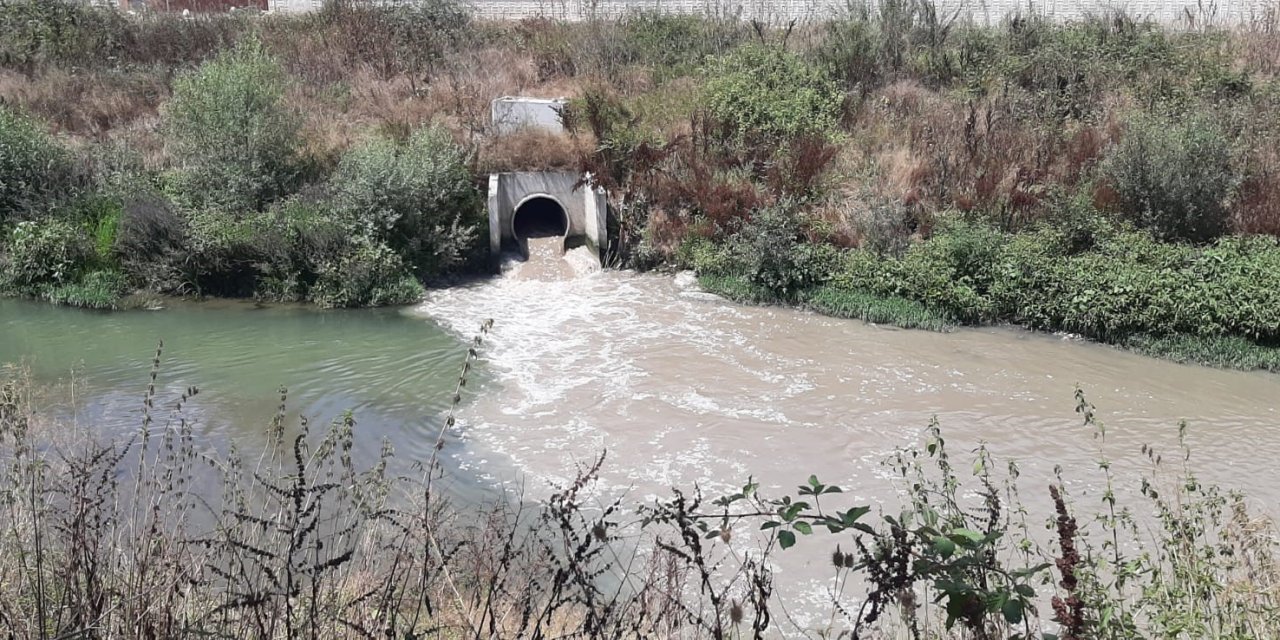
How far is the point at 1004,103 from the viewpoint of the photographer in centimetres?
1812

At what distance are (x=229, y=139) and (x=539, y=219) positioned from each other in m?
6.08

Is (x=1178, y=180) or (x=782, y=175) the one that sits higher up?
(x=782, y=175)

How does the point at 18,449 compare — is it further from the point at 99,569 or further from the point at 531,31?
the point at 531,31

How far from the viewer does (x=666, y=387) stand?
453 inches

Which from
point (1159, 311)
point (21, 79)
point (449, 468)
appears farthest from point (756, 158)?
point (21, 79)

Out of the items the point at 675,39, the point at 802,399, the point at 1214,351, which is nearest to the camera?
the point at 802,399

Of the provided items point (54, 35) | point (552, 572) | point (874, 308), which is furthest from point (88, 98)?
point (552, 572)

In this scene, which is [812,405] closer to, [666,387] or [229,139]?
[666,387]

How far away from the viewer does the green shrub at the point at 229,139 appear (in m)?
16.5

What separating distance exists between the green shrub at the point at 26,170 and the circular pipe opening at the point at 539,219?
331 inches

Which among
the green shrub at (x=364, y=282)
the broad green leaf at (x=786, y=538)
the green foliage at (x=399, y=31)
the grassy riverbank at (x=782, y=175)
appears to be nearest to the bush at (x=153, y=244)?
the grassy riverbank at (x=782, y=175)

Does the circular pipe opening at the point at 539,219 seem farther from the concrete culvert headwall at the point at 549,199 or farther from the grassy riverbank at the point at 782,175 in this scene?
the grassy riverbank at the point at 782,175

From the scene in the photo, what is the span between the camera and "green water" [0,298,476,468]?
10.4 metres

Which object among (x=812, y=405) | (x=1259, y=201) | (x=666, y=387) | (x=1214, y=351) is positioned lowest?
(x=812, y=405)
